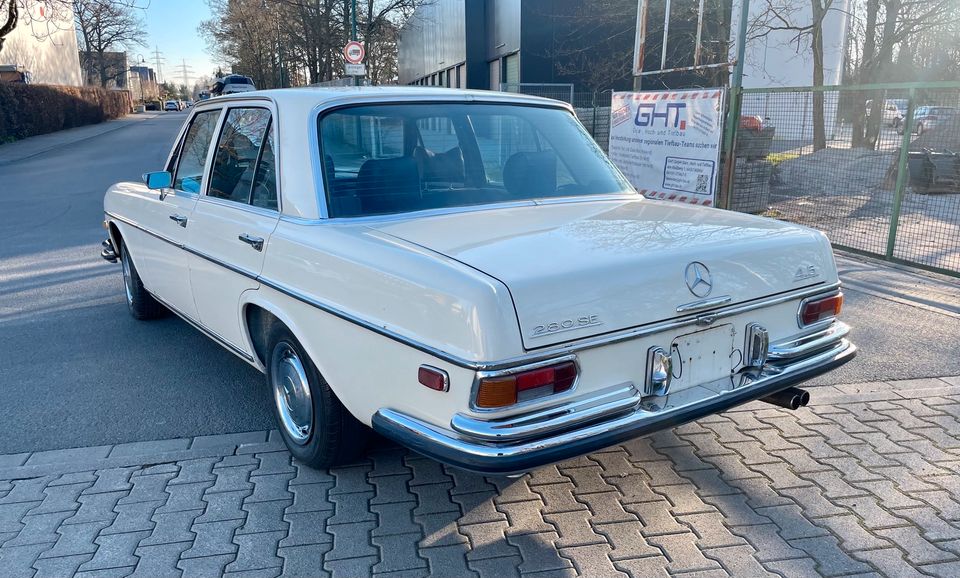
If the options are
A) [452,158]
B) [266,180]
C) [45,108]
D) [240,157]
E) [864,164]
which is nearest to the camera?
[266,180]

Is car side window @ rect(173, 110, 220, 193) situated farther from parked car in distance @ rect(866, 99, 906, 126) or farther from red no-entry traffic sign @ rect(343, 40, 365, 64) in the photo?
red no-entry traffic sign @ rect(343, 40, 365, 64)

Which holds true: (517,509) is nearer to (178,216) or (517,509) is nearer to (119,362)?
Answer: (178,216)

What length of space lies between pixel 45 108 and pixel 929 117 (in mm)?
34821

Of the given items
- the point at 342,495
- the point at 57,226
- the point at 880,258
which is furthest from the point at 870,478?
the point at 57,226

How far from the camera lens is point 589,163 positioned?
412 centimetres

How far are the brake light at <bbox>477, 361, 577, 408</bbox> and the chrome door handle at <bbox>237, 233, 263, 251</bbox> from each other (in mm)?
→ 1555

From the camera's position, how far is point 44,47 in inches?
1650

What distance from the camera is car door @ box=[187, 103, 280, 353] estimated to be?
359cm

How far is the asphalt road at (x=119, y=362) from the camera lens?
13.6 ft

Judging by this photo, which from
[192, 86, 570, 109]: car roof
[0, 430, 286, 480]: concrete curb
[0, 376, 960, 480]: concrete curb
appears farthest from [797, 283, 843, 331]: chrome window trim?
[0, 430, 286, 480]: concrete curb

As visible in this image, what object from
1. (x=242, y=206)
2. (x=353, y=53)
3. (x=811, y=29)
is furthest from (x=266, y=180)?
(x=811, y=29)

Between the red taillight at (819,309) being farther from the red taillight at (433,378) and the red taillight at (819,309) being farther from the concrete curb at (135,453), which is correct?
the red taillight at (433,378)

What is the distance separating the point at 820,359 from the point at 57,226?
34.6ft

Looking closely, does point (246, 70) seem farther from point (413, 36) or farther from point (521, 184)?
point (521, 184)
